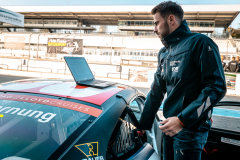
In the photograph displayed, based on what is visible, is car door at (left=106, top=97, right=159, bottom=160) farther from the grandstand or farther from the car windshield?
the grandstand

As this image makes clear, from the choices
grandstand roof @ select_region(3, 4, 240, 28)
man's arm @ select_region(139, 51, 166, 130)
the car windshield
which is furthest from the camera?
grandstand roof @ select_region(3, 4, 240, 28)

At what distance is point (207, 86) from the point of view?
120 centimetres

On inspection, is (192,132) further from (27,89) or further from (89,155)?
(27,89)

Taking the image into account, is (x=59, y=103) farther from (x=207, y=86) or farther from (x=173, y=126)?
(x=207, y=86)

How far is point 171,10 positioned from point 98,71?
1852 cm

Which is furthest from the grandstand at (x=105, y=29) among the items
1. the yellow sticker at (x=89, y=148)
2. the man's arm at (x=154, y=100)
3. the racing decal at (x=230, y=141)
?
the yellow sticker at (x=89, y=148)

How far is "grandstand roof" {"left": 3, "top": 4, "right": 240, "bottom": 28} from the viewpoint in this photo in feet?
135

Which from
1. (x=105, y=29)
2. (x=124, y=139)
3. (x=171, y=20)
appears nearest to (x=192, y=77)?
(x=171, y=20)

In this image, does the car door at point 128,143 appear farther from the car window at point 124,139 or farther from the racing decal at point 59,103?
the racing decal at point 59,103

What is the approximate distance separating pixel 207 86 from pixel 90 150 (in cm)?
81

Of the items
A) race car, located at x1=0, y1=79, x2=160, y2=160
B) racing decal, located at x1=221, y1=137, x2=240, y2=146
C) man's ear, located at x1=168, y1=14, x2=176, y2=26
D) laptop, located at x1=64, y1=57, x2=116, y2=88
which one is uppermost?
man's ear, located at x1=168, y1=14, x2=176, y2=26

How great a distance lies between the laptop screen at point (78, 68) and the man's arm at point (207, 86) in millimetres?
1067

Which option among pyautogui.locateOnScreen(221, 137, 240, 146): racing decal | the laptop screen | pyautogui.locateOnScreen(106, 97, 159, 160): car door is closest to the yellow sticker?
pyautogui.locateOnScreen(106, 97, 159, 160): car door

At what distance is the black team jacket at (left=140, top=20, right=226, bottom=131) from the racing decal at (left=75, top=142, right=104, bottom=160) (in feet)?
1.81
